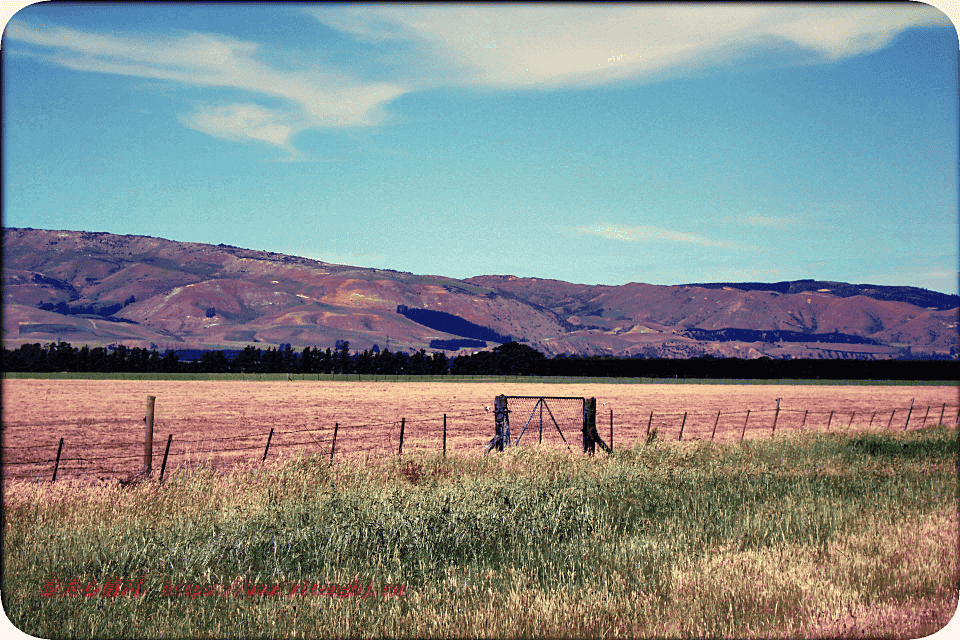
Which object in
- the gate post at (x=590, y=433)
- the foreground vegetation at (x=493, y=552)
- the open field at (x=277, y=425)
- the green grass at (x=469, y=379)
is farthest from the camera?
the green grass at (x=469, y=379)


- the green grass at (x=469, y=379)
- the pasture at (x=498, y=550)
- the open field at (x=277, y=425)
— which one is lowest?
the green grass at (x=469, y=379)

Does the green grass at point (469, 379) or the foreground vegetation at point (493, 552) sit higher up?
the foreground vegetation at point (493, 552)

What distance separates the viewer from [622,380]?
13175 centimetres

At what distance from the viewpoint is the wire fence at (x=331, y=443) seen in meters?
21.8

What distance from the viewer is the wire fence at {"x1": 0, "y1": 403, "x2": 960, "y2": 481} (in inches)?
858

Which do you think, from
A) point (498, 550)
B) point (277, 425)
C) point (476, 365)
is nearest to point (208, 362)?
point (476, 365)

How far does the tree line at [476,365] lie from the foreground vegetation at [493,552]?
118m

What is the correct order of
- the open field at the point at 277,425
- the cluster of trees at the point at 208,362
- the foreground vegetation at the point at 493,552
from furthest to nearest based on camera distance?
the cluster of trees at the point at 208,362, the open field at the point at 277,425, the foreground vegetation at the point at 493,552

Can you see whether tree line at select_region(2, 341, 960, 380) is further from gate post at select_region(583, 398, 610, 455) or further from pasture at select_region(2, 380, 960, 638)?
pasture at select_region(2, 380, 960, 638)

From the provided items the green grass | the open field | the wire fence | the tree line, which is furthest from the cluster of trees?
the wire fence

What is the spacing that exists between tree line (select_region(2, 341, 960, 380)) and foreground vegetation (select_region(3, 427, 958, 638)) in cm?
11801

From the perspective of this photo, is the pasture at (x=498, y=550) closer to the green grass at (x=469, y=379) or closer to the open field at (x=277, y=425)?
the open field at (x=277, y=425)

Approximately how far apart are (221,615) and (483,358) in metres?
137

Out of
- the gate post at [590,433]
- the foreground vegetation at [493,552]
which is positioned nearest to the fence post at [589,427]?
the gate post at [590,433]
